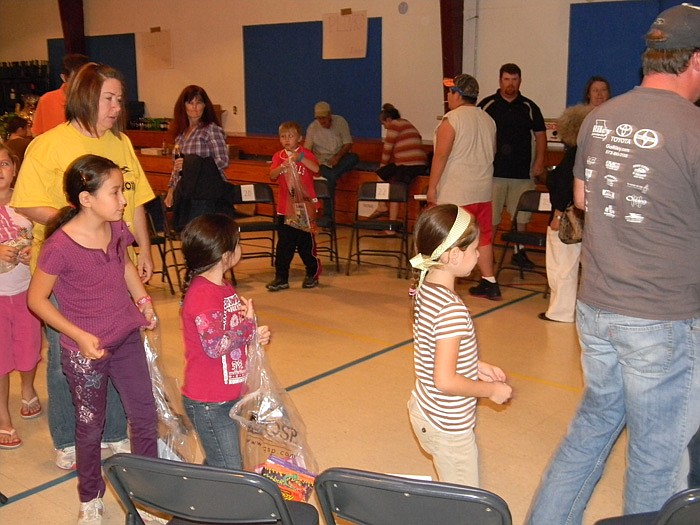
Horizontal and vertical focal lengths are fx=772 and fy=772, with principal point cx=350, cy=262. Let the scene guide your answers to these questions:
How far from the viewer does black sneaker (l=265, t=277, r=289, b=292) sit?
633 centimetres

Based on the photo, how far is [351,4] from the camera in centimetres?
1007

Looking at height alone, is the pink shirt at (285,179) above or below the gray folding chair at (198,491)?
above

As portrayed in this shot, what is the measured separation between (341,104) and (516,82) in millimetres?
4188

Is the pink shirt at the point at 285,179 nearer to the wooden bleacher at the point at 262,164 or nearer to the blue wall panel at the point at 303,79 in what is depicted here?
the wooden bleacher at the point at 262,164

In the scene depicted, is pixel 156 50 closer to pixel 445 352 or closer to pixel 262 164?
pixel 262 164

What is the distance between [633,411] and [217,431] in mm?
1280

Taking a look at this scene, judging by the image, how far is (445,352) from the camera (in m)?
2.11

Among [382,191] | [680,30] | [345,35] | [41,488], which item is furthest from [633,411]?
[345,35]

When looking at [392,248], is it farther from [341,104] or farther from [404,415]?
[404,415]

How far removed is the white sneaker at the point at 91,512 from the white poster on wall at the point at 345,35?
26.8ft

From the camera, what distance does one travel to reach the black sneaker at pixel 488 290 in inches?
232

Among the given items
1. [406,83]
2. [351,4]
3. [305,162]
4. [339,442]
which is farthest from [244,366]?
[351,4]

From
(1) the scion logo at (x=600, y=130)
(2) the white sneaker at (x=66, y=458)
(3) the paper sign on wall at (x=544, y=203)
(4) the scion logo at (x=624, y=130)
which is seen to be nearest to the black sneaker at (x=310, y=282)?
(3) the paper sign on wall at (x=544, y=203)

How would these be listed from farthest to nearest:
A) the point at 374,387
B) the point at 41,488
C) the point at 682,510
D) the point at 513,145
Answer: the point at 513,145, the point at 374,387, the point at 41,488, the point at 682,510
